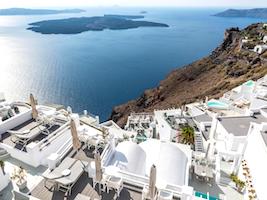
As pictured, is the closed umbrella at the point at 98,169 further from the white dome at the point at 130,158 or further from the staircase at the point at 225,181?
the staircase at the point at 225,181

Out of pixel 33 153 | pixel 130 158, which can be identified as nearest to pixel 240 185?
pixel 130 158

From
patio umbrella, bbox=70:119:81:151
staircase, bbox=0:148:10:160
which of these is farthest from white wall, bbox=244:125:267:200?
staircase, bbox=0:148:10:160

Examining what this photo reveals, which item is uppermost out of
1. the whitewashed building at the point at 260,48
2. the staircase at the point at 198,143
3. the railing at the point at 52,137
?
the whitewashed building at the point at 260,48

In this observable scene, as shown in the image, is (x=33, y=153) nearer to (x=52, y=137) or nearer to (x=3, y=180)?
Result: (x=52, y=137)

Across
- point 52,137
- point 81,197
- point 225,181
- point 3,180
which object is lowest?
point 225,181

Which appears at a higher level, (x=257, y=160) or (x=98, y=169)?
(x=98, y=169)

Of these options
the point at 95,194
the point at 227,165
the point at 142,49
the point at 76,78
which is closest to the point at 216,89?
the point at 227,165

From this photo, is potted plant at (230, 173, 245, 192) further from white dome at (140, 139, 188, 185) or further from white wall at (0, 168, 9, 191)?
white wall at (0, 168, 9, 191)

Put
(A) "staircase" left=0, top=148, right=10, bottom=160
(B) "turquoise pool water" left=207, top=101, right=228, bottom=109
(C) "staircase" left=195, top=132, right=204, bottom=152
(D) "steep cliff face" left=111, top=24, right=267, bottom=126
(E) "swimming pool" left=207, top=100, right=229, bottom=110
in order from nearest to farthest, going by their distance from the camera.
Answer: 1. (A) "staircase" left=0, top=148, right=10, bottom=160
2. (C) "staircase" left=195, top=132, right=204, bottom=152
3. (E) "swimming pool" left=207, top=100, right=229, bottom=110
4. (B) "turquoise pool water" left=207, top=101, right=228, bottom=109
5. (D) "steep cliff face" left=111, top=24, right=267, bottom=126

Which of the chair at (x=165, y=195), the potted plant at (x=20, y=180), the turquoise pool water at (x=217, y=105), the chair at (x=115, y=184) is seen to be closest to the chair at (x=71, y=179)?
the chair at (x=115, y=184)
